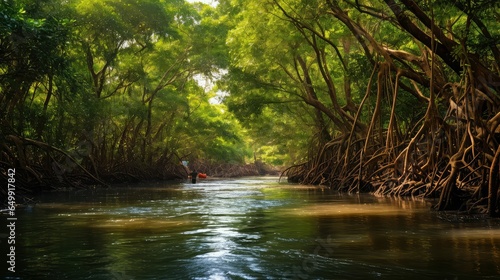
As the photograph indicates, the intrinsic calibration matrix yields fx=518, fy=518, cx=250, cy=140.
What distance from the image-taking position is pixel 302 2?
10906mm

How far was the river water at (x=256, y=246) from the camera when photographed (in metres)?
3.40

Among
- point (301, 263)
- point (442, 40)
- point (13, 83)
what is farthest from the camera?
point (13, 83)

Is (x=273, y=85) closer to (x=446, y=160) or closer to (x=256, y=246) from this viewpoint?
(x=446, y=160)

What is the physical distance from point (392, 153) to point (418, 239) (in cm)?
635

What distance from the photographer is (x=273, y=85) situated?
17.7 m

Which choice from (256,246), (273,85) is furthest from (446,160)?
(273,85)

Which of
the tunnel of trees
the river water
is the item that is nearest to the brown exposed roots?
the tunnel of trees

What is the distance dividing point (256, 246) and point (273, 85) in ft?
44.5

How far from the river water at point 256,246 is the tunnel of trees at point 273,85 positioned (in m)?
1.69


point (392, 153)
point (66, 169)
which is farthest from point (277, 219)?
point (66, 169)

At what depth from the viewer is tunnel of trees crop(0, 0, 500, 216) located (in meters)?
7.78

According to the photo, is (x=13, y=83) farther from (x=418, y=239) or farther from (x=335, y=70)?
(x=335, y=70)

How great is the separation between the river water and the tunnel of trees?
1.69 metres

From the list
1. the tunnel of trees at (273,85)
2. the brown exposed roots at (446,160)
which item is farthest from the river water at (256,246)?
the tunnel of trees at (273,85)
